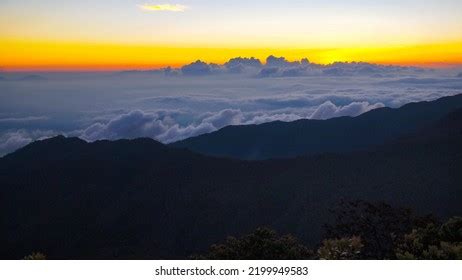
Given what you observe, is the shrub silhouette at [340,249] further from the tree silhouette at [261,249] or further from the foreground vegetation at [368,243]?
the tree silhouette at [261,249]

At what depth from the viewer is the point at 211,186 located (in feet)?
199

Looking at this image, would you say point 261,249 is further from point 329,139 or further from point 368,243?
point 329,139

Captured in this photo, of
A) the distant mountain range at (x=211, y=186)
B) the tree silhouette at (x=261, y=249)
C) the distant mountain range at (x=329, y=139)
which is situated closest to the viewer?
the tree silhouette at (x=261, y=249)

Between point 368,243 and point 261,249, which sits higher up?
point 261,249

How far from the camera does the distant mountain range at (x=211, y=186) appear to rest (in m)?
48.2

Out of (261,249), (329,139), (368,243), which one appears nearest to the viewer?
(261,249)

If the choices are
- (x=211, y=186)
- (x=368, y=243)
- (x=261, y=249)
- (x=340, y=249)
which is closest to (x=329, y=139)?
(x=211, y=186)

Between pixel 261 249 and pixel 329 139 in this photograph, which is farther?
pixel 329 139

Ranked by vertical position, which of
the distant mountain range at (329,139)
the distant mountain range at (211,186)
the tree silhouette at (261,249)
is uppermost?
the tree silhouette at (261,249)

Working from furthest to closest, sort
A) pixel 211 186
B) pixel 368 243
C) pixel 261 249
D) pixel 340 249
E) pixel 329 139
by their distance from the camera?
pixel 211 186 < pixel 329 139 < pixel 368 243 < pixel 261 249 < pixel 340 249

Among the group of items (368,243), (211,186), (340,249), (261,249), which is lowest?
(211,186)

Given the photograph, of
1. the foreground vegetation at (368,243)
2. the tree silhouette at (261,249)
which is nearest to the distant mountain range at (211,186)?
the foreground vegetation at (368,243)

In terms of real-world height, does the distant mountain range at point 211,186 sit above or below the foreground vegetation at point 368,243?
below

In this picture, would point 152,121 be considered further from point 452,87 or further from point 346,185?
point 346,185
